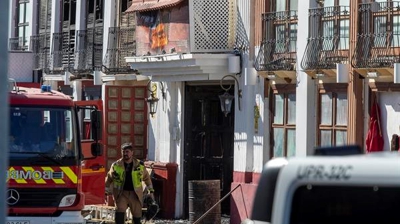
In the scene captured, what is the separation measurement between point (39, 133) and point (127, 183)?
101 inches

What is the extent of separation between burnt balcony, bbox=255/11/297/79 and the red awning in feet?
7.56

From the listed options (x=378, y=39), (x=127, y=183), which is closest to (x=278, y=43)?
(x=378, y=39)

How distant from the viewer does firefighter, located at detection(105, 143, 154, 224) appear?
20672mm

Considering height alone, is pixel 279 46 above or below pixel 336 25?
below

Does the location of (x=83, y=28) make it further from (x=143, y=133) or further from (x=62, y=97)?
(x=62, y=97)

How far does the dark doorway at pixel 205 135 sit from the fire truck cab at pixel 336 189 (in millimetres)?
18879

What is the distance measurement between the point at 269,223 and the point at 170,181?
62.3 feet

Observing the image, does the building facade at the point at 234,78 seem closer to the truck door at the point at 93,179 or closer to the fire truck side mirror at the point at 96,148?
the truck door at the point at 93,179

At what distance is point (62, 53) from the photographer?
→ 105 feet

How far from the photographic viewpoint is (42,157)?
18.8 metres

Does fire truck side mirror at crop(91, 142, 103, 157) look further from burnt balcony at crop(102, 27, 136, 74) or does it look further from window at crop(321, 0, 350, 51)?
burnt balcony at crop(102, 27, 136, 74)

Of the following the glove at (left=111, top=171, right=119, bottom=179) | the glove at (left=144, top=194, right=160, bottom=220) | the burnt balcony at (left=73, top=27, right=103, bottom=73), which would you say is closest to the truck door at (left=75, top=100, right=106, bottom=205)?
the glove at (left=144, top=194, right=160, bottom=220)

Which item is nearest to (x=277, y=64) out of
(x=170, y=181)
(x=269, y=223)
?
(x=170, y=181)

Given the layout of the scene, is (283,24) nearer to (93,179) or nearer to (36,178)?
(93,179)
